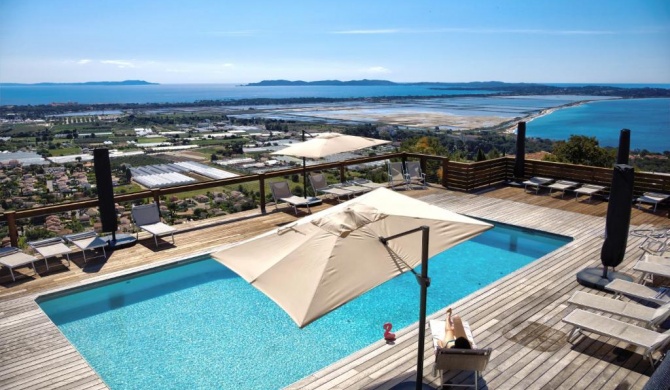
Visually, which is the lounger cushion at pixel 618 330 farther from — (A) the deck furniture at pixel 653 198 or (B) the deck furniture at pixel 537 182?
(B) the deck furniture at pixel 537 182

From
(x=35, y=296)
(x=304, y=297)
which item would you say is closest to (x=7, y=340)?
(x=35, y=296)

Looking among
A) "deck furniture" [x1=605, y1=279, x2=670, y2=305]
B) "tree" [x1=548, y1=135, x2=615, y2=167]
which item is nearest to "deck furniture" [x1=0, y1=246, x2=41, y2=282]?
"deck furniture" [x1=605, y1=279, x2=670, y2=305]

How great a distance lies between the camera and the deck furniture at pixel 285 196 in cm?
982

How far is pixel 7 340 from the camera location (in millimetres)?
4859

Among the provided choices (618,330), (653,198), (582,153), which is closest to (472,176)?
(653,198)

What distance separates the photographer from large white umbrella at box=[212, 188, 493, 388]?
2.93m

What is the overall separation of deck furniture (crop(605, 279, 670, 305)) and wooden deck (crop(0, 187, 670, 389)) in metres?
0.60

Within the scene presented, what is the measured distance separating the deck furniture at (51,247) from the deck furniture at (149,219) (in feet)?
Answer: 4.09

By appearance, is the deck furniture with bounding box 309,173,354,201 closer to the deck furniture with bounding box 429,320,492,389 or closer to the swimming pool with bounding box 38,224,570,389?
the swimming pool with bounding box 38,224,570,389

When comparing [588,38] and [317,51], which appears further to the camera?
[317,51]

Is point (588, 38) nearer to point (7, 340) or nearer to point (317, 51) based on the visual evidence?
point (317, 51)

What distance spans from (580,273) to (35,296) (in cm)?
769

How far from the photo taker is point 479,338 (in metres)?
4.64

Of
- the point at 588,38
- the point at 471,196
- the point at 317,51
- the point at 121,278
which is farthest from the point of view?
the point at 317,51
